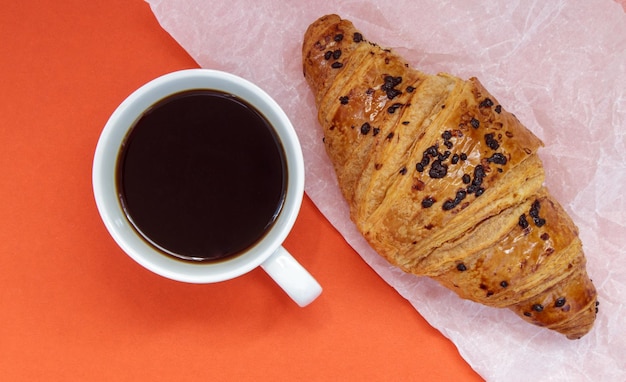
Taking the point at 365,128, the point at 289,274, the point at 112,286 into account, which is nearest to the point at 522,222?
the point at 365,128

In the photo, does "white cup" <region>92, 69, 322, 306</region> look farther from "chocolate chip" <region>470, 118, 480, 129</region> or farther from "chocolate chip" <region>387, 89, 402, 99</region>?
"chocolate chip" <region>470, 118, 480, 129</region>

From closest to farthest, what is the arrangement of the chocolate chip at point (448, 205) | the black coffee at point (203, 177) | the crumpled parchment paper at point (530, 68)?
the chocolate chip at point (448, 205) → the black coffee at point (203, 177) → the crumpled parchment paper at point (530, 68)

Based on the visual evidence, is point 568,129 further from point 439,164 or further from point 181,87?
point 181,87

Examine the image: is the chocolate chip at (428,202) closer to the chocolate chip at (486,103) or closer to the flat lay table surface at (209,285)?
the chocolate chip at (486,103)

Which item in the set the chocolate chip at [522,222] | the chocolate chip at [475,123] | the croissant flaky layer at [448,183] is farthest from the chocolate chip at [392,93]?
the chocolate chip at [522,222]

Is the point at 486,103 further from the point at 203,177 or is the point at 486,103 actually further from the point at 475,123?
the point at 203,177

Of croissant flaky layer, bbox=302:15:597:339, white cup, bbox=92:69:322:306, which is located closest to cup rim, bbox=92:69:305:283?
white cup, bbox=92:69:322:306
